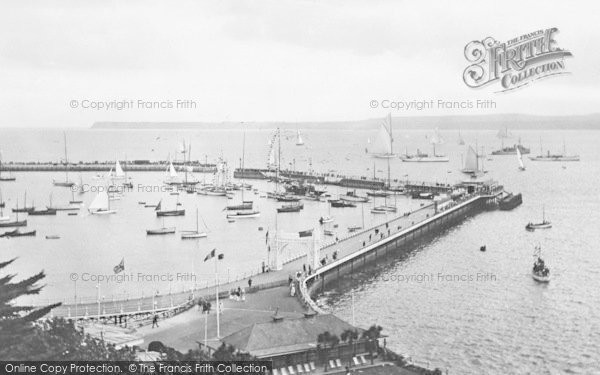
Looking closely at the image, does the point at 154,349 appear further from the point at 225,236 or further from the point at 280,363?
the point at 225,236

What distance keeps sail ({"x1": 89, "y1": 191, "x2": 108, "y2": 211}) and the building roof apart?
6726 cm

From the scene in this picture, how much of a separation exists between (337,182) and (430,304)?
85814 mm

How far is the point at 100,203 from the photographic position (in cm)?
9706

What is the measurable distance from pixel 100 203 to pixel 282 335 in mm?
69226

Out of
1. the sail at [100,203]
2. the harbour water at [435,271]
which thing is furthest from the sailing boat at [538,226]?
the sail at [100,203]

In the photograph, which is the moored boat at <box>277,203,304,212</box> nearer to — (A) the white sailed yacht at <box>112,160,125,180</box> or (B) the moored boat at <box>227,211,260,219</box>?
(B) the moored boat at <box>227,211,260,219</box>

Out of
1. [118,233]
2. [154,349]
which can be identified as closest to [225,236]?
[118,233]

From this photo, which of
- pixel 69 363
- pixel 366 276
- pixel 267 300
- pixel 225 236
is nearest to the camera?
pixel 69 363

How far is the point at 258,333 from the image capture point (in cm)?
3228

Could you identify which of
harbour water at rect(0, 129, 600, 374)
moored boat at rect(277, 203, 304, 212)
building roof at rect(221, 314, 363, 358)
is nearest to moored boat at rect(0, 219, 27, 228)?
harbour water at rect(0, 129, 600, 374)

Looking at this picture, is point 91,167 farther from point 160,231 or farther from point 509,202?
point 509,202

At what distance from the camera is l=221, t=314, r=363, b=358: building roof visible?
1243 inches

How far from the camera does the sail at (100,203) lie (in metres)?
96.8

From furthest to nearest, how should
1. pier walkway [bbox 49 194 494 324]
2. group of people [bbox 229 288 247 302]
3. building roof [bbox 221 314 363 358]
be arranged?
group of people [bbox 229 288 247 302] < pier walkway [bbox 49 194 494 324] < building roof [bbox 221 314 363 358]
